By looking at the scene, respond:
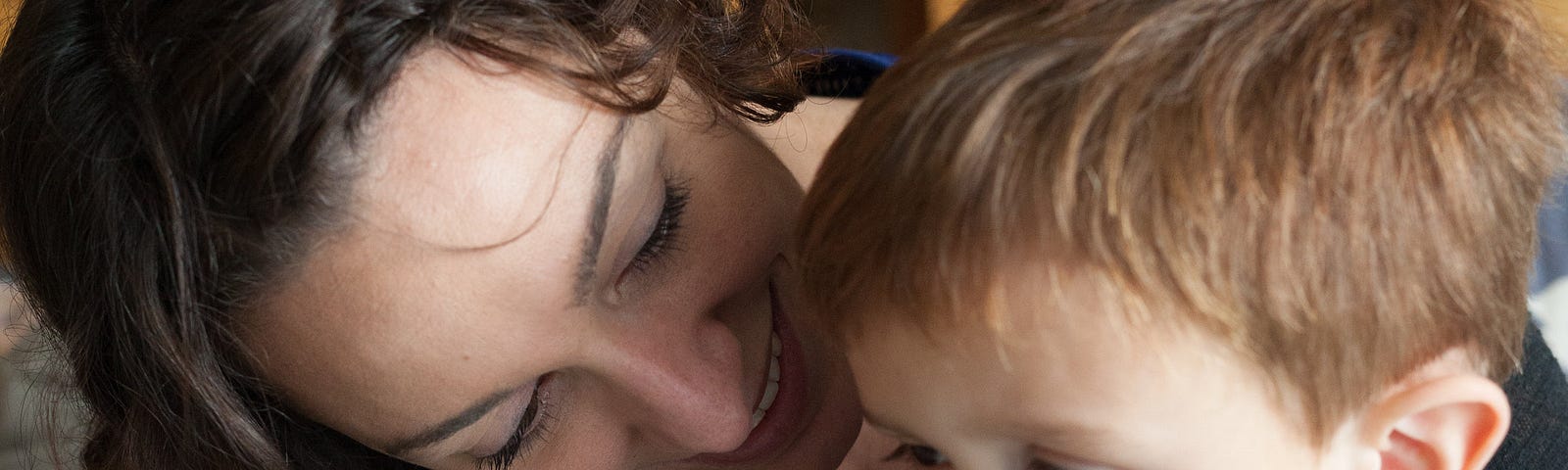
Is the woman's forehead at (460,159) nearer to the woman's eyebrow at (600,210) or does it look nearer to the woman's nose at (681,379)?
the woman's eyebrow at (600,210)

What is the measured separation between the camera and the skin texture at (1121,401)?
53cm

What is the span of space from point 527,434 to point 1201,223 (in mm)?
477

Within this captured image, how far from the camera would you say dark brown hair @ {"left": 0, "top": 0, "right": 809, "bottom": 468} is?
625mm

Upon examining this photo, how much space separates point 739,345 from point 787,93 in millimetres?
238

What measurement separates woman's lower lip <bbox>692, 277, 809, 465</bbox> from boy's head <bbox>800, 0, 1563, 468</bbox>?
0.28m

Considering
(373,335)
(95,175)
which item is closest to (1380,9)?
(373,335)

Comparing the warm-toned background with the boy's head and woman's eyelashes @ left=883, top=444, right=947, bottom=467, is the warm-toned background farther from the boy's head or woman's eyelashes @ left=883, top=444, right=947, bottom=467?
the boy's head

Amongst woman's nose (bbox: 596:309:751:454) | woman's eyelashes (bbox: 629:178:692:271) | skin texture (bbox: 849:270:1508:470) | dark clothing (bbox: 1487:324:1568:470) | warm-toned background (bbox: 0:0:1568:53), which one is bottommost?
warm-toned background (bbox: 0:0:1568:53)

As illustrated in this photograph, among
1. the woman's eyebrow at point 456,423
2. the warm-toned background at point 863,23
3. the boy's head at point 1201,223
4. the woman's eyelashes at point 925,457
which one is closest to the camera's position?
the boy's head at point 1201,223

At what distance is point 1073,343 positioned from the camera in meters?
0.53

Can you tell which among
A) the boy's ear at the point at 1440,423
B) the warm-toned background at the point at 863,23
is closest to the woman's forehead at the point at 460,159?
the boy's ear at the point at 1440,423

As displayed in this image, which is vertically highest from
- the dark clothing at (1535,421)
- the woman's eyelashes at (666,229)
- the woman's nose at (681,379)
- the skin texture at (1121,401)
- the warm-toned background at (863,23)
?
the skin texture at (1121,401)

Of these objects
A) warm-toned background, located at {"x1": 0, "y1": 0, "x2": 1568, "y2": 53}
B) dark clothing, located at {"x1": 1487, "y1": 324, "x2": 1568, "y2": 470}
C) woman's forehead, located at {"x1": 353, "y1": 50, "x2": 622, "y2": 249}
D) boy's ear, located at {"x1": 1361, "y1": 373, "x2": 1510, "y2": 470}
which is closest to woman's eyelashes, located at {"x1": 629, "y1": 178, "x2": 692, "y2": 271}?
woman's forehead, located at {"x1": 353, "y1": 50, "x2": 622, "y2": 249}

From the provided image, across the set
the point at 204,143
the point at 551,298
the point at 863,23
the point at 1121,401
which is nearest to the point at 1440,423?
the point at 1121,401
